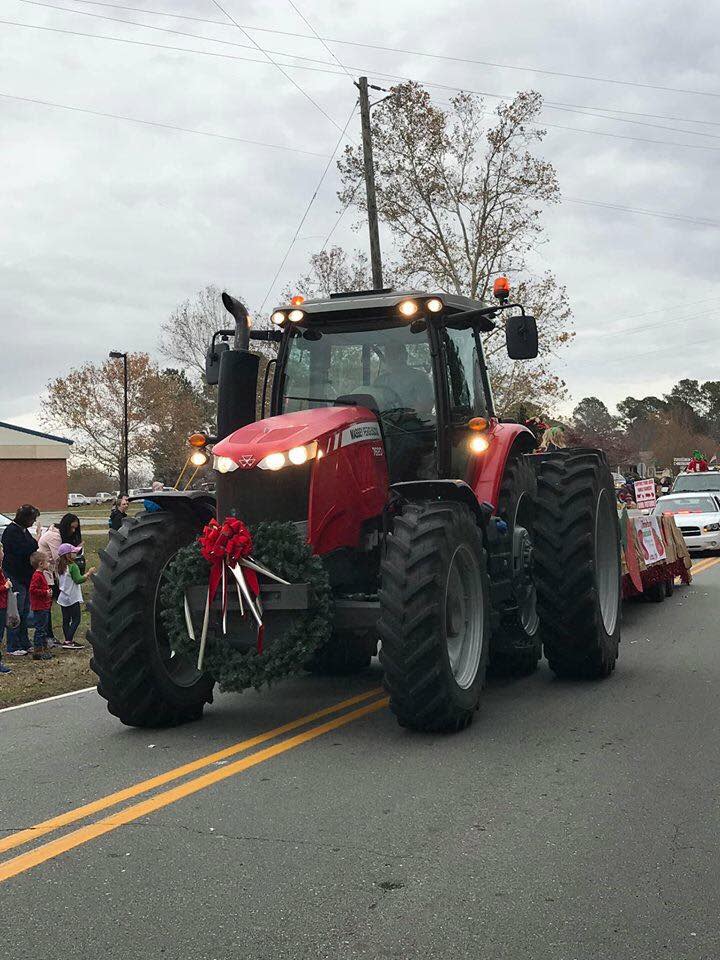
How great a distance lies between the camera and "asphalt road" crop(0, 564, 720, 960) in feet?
12.6

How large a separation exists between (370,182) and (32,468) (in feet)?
136

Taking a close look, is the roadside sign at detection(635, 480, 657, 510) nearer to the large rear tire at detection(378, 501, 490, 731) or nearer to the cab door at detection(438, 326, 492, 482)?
the cab door at detection(438, 326, 492, 482)

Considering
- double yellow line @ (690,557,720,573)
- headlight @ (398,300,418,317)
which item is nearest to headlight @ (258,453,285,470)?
headlight @ (398,300,418,317)

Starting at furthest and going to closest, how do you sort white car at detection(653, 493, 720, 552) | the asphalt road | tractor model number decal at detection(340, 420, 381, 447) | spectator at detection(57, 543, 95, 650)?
white car at detection(653, 493, 720, 552), spectator at detection(57, 543, 95, 650), tractor model number decal at detection(340, 420, 381, 447), the asphalt road

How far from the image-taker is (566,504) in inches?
338

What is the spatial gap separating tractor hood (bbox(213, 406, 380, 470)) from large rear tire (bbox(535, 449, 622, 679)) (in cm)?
180

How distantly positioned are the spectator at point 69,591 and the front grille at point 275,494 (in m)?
5.78

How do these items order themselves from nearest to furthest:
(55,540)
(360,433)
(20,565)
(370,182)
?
(360,433) → (20,565) → (55,540) → (370,182)

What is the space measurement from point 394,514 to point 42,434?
195 feet

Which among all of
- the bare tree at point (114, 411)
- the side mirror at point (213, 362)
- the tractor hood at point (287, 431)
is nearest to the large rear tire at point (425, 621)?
the tractor hood at point (287, 431)

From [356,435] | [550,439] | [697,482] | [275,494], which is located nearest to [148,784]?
[275,494]

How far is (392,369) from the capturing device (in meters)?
8.02

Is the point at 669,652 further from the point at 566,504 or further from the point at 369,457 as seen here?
the point at 369,457

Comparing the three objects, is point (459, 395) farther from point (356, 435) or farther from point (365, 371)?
point (356, 435)
